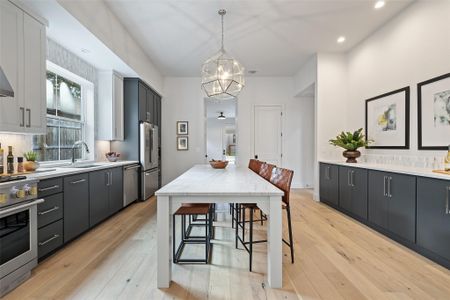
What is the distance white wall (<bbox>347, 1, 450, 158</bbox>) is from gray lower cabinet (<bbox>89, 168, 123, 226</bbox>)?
4.35 m

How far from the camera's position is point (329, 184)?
4730mm

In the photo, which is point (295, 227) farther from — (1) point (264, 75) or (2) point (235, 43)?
(1) point (264, 75)

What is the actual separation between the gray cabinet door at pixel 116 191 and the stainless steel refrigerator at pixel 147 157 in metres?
0.86

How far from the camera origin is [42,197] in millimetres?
2398

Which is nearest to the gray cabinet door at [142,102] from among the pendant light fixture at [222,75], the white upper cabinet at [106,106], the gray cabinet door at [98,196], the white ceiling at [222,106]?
the white upper cabinet at [106,106]

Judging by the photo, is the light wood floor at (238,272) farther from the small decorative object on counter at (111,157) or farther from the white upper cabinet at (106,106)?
the white upper cabinet at (106,106)

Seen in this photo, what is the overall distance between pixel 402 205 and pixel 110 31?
432 cm

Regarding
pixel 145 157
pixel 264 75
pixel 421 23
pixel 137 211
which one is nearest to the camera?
pixel 421 23

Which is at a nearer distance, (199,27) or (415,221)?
(415,221)

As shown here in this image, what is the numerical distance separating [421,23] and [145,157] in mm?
4942

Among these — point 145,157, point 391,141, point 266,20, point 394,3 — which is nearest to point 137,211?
point 145,157

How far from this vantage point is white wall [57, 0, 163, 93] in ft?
9.16

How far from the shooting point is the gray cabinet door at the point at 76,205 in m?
2.77

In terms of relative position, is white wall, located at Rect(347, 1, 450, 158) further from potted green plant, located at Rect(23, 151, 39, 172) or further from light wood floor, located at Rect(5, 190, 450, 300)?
potted green plant, located at Rect(23, 151, 39, 172)
